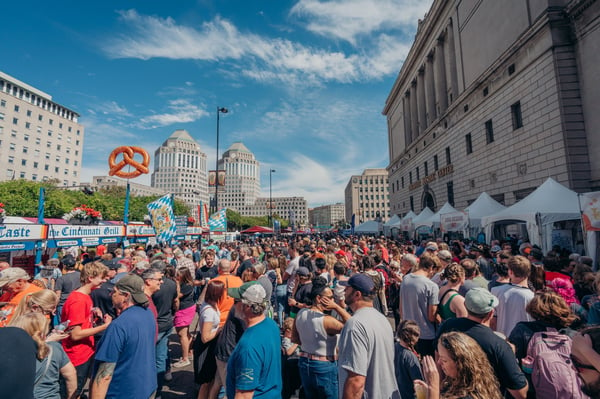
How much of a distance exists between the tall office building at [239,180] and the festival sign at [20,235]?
151 m

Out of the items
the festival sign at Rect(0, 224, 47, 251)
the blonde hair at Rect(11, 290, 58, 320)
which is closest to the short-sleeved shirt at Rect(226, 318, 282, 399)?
the blonde hair at Rect(11, 290, 58, 320)

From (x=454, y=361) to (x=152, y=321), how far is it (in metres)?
3.02

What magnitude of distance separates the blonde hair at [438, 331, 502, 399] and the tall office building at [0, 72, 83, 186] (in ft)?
267

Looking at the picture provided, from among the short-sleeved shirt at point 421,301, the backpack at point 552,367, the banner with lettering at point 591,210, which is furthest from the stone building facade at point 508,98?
the backpack at point 552,367

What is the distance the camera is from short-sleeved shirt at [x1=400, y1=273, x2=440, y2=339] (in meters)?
4.14

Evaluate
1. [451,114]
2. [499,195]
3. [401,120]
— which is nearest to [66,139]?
[401,120]

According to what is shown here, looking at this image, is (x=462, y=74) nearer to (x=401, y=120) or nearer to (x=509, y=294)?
(x=401, y=120)

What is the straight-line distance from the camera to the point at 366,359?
2.48 meters

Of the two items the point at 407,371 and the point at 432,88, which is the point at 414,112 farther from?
the point at 407,371

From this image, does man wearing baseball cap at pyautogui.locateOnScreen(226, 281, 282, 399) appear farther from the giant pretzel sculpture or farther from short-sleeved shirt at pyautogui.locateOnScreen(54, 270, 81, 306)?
the giant pretzel sculpture

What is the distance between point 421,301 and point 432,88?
36.2m

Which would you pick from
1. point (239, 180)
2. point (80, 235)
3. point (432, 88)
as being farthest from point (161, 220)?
point (239, 180)

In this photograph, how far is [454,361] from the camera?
6.57 ft

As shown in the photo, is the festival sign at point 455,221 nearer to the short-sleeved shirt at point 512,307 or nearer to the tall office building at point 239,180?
the short-sleeved shirt at point 512,307
